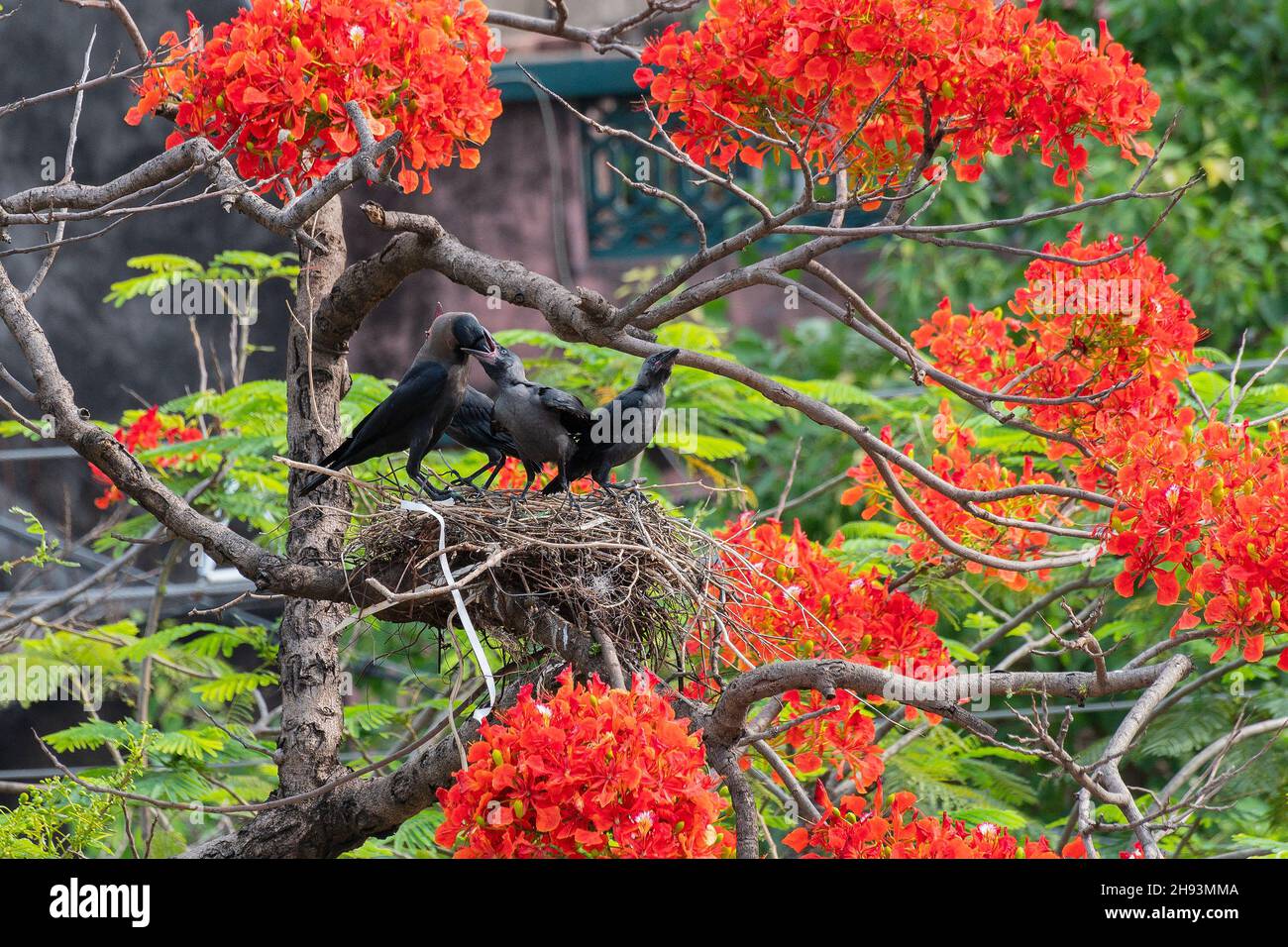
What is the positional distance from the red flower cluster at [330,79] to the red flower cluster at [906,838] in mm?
2070

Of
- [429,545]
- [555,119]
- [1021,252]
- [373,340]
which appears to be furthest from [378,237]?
→ [1021,252]

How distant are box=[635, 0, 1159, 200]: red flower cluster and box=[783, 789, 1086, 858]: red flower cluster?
164 centimetres

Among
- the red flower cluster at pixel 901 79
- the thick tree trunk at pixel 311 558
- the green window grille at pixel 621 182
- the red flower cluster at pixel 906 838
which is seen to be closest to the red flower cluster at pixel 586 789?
the red flower cluster at pixel 906 838

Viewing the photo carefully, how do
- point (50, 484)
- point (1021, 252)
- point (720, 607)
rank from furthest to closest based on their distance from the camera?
point (50, 484)
point (720, 607)
point (1021, 252)

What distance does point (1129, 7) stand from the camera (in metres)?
10.1

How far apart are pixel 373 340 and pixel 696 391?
15.9ft

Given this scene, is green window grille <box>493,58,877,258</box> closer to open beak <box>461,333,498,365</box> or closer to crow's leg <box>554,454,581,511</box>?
open beak <box>461,333,498,365</box>

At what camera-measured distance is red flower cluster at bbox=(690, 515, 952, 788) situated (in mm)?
4453

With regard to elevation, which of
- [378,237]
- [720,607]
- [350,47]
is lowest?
[720,607]

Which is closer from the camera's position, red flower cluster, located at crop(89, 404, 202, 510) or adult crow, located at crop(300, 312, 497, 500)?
adult crow, located at crop(300, 312, 497, 500)

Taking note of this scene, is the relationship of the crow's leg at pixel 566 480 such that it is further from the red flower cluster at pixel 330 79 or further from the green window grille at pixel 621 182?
the green window grille at pixel 621 182

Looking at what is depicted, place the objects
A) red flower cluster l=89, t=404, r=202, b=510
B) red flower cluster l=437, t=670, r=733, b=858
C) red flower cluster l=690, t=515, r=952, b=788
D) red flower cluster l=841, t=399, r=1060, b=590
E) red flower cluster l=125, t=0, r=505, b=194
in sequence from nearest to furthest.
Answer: red flower cluster l=437, t=670, r=733, b=858
red flower cluster l=125, t=0, r=505, b=194
red flower cluster l=690, t=515, r=952, b=788
red flower cluster l=841, t=399, r=1060, b=590
red flower cluster l=89, t=404, r=202, b=510

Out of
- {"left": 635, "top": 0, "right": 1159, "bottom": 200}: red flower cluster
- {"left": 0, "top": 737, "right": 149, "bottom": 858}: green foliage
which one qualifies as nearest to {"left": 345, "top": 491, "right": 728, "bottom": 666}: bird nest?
{"left": 0, "top": 737, "right": 149, "bottom": 858}: green foliage
